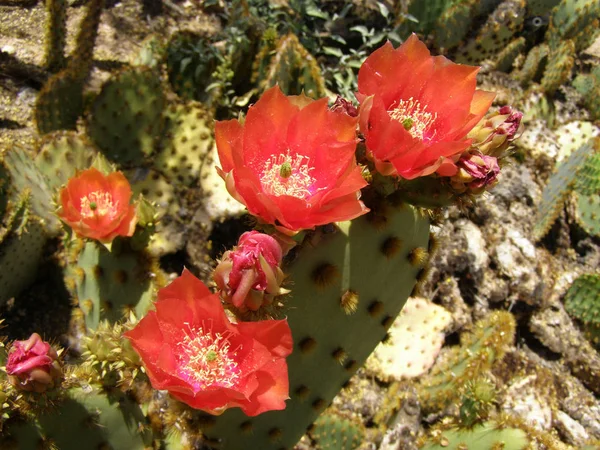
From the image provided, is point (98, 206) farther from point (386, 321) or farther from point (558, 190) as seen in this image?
point (558, 190)

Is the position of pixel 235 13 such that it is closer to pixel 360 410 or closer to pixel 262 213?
pixel 360 410

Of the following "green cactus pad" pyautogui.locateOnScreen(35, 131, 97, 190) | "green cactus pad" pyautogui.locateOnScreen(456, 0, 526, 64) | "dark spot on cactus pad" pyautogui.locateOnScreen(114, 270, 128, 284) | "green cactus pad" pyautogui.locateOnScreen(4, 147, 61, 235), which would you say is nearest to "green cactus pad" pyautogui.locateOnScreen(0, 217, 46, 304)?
"green cactus pad" pyautogui.locateOnScreen(4, 147, 61, 235)

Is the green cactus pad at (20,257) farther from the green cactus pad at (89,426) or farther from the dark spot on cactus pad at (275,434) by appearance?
the dark spot on cactus pad at (275,434)

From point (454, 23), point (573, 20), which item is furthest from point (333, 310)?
point (573, 20)

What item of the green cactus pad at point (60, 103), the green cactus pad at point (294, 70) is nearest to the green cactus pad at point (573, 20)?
the green cactus pad at point (294, 70)

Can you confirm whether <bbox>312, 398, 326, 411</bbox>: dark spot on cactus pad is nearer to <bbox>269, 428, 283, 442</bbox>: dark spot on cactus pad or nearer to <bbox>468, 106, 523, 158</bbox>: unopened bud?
<bbox>269, 428, 283, 442</bbox>: dark spot on cactus pad

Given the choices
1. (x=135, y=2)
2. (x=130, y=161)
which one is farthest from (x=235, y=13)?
(x=130, y=161)
